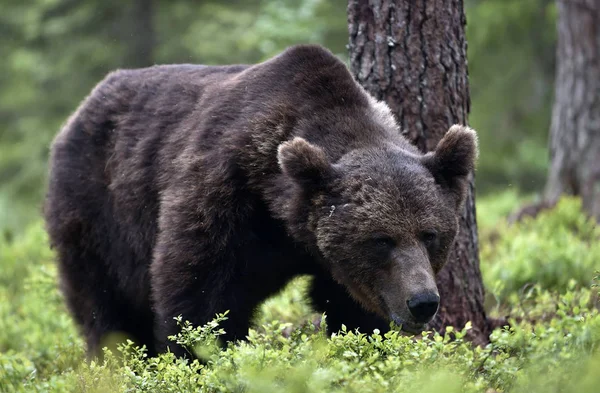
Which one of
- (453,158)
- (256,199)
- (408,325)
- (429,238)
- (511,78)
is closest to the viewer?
(408,325)

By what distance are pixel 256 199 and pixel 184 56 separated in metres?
16.0

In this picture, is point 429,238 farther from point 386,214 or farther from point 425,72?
point 425,72

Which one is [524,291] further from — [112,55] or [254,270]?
[112,55]

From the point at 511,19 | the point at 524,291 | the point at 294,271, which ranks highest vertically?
the point at 511,19

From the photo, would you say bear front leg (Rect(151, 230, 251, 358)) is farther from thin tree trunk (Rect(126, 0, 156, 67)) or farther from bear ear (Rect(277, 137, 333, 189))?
thin tree trunk (Rect(126, 0, 156, 67))

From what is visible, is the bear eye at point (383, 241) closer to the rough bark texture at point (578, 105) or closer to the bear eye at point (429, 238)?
the bear eye at point (429, 238)

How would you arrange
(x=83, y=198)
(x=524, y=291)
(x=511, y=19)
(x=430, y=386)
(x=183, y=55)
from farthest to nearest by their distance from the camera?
(x=183, y=55)
(x=511, y=19)
(x=524, y=291)
(x=83, y=198)
(x=430, y=386)

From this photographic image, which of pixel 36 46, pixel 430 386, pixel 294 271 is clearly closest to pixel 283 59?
pixel 294 271

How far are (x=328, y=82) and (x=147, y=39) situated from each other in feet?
52.5

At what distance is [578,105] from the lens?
1123 centimetres

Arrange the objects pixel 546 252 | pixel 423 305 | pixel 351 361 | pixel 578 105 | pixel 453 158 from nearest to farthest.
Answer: pixel 351 361 < pixel 423 305 < pixel 453 158 < pixel 546 252 < pixel 578 105

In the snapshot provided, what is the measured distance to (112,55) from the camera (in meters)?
21.3

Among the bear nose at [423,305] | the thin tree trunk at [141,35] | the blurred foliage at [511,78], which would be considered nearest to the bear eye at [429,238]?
the bear nose at [423,305]

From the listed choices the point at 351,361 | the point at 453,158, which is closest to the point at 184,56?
the point at 453,158
